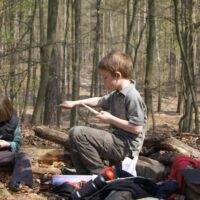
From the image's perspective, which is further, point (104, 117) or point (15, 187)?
point (15, 187)

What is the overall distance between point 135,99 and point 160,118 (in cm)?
2050

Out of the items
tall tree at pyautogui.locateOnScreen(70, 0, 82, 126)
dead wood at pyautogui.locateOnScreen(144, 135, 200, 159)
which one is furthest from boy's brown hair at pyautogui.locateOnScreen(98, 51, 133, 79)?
tall tree at pyautogui.locateOnScreen(70, 0, 82, 126)

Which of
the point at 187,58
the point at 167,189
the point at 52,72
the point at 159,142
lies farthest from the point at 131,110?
the point at 52,72

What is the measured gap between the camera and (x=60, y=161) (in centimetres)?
529

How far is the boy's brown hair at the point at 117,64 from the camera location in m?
4.27

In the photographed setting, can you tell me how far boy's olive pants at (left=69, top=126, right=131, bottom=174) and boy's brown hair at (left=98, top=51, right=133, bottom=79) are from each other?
621 millimetres

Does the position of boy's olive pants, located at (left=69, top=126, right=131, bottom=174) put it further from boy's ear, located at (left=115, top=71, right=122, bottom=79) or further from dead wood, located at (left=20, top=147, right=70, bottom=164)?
dead wood, located at (left=20, top=147, right=70, bottom=164)

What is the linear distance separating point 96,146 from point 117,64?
83 cm

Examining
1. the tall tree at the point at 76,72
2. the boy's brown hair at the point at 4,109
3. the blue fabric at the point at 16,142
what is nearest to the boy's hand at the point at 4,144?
the blue fabric at the point at 16,142

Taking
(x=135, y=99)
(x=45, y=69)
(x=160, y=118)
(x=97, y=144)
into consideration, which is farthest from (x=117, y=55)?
(x=160, y=118)

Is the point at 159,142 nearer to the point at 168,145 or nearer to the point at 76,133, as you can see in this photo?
the point at 168,145

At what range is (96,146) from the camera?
4277 mm

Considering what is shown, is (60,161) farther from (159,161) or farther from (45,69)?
(45,69)

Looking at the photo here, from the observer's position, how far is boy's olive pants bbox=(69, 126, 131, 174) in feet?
14.0
